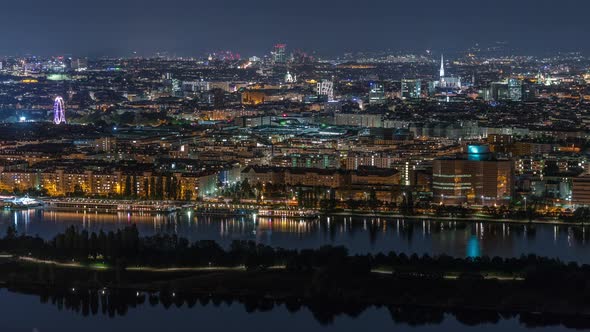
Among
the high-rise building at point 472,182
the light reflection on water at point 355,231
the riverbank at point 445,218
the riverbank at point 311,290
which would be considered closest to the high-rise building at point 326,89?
the high-rise building at point 472,182

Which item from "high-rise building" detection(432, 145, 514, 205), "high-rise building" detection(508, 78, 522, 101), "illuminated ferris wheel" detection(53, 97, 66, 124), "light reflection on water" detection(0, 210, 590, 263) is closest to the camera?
"light reflection on water" detection(0, 210, 590, 263)

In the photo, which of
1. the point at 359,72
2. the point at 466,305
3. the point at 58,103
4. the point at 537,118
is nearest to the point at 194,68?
the point at 359,72

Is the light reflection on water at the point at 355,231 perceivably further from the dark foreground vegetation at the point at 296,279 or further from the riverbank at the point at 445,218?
the dark foreground vegetation at the point at 296,279

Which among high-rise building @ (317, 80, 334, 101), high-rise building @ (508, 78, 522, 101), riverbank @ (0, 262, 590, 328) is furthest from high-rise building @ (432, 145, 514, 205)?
high-rise building @ (317, 80, 334, 101)

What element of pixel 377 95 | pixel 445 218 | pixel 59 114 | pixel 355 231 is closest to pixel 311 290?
pixel 355 231

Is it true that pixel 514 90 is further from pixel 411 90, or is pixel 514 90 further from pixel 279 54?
pixel 279 54

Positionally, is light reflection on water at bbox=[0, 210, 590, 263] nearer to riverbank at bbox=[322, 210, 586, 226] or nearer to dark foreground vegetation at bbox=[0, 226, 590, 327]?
riverbank at bbox=[322, 210, 586, 226]

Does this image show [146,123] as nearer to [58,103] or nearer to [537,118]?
[58,103]
